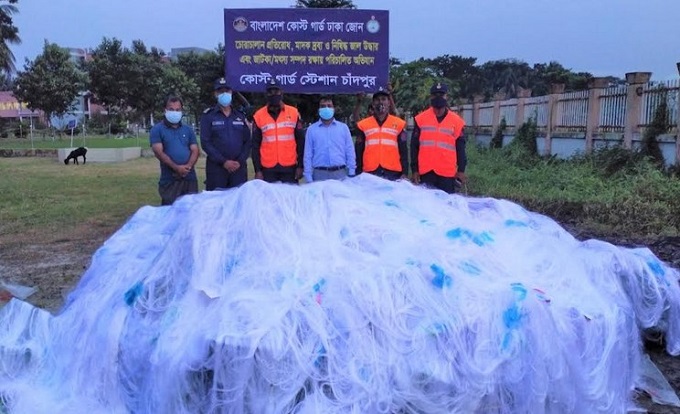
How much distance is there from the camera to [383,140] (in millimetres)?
5691

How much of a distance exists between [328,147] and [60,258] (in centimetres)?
293

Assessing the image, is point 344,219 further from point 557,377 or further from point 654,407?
point 654,407

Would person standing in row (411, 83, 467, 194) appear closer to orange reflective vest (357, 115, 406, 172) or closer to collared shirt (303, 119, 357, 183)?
orange reflective vest (357, 115, 406, 172)

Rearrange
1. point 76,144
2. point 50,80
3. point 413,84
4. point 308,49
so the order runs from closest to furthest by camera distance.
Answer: point 308,49 → point 413,84 → point 76,144 → point 50,80

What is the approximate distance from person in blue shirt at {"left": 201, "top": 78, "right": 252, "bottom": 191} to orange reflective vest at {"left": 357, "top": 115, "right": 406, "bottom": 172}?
4.12 feet

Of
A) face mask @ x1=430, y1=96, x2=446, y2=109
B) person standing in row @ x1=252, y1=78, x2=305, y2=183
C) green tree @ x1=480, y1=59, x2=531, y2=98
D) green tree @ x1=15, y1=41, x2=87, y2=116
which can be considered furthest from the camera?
green tree @ x1=480, y1=59, x2=531, y2=98

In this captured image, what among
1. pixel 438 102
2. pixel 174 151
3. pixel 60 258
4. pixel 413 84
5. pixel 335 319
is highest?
pixel 413 84

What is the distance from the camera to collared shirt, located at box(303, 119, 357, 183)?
574 centimetres

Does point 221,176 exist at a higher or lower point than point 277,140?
lower

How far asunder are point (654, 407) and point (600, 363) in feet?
2.20

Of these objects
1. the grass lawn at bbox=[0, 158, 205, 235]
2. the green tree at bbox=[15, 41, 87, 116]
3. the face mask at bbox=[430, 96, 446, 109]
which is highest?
the green tree at bbox=[15, 41, 87, 116]

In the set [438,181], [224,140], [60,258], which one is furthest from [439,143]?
[60,258]

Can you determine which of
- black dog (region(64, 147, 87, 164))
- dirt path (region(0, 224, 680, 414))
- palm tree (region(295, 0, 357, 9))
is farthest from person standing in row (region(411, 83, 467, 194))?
palm tree (region(295, 0, 357, 9))

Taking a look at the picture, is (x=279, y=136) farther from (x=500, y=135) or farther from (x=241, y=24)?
(x=500, y=135)
